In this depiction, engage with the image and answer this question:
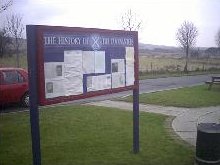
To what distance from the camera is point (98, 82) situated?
275 inches

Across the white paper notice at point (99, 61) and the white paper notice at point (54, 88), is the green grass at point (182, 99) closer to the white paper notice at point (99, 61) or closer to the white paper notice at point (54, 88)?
the white paper notice at point (99, 61)

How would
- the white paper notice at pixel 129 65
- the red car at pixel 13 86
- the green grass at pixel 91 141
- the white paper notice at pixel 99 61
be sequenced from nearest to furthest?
the white paper notice at pixel 99 61 < the green grass at pixel 91 141 < the white paper notice at pixel 129 65 < the red car at pixel 13 86

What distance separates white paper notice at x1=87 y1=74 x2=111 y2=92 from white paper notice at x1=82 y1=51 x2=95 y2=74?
144mm

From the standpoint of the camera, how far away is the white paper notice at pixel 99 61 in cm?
695

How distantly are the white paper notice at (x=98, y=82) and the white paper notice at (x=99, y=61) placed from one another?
0.42ft

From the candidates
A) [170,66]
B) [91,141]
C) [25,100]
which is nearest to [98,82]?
[91,141]

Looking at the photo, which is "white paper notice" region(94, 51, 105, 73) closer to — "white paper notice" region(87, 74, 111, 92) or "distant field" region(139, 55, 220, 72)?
"white paper notice" region(87, 74, 111, 92)

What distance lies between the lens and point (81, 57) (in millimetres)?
6551

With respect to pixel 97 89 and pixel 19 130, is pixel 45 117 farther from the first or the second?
pixel 97 89

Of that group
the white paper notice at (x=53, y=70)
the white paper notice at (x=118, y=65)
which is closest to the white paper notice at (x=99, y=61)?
the white paper notice at (x=118, y=65)

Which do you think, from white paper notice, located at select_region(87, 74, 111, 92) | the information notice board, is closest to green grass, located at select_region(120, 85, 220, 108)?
the information notice board

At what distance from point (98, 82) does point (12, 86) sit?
7.41 m

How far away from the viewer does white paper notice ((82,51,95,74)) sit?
262 inches

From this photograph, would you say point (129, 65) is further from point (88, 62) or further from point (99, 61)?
point (88, 62)
